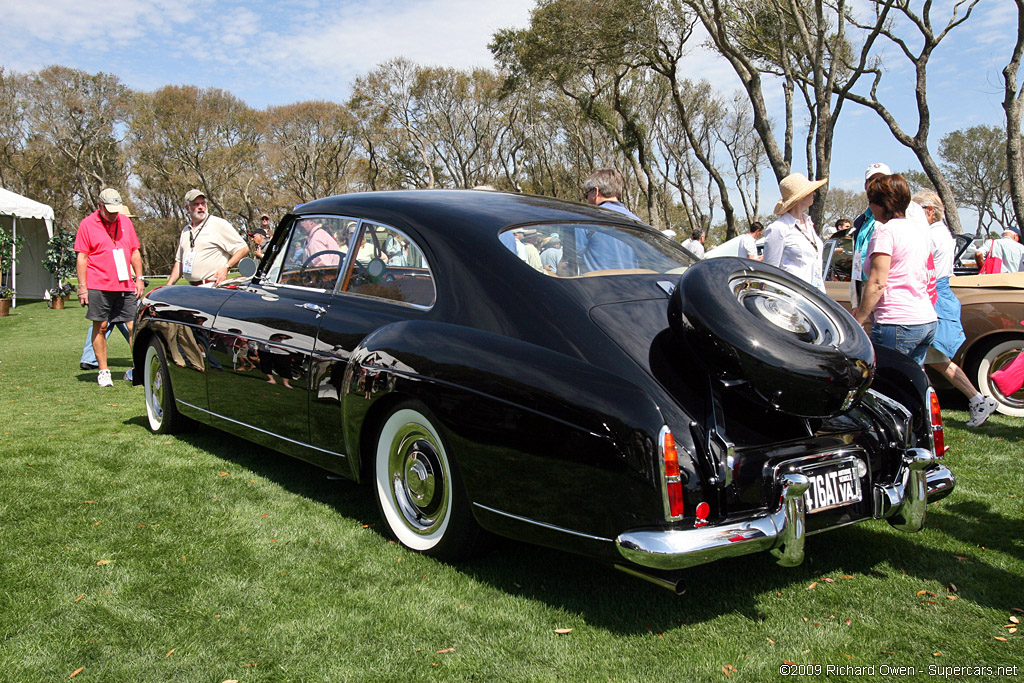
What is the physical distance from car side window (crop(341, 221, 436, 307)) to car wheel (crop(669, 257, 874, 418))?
3.78 feet

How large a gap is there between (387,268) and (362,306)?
0.21 metres

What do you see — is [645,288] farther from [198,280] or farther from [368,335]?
[198,280]

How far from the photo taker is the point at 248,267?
16.8 ft

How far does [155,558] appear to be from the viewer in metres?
3.40

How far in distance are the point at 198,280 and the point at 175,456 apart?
3.15 meters

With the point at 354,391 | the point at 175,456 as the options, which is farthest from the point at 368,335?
the point at 175,456

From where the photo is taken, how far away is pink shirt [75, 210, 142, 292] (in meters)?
7.77

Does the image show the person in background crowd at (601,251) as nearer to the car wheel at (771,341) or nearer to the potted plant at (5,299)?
the car wheel at (771,341)

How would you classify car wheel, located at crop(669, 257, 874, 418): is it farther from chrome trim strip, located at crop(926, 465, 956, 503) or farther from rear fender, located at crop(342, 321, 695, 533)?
chrome trim strip, located at crop(926, 465, 956, 503)

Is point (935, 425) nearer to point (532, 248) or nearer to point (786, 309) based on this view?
point (786, 309)

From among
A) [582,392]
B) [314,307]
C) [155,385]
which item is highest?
[314,307]

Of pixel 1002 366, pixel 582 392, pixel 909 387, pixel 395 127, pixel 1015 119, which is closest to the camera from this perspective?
pixel 582 392

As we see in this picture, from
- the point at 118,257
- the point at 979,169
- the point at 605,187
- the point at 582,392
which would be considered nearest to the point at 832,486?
the point at 582,392

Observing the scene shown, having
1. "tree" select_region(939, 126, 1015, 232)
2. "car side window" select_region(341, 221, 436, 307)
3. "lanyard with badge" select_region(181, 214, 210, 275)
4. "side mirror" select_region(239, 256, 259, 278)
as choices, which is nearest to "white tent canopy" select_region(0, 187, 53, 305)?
"lanyard with badge" select_region(181, 214, 210, 275)
